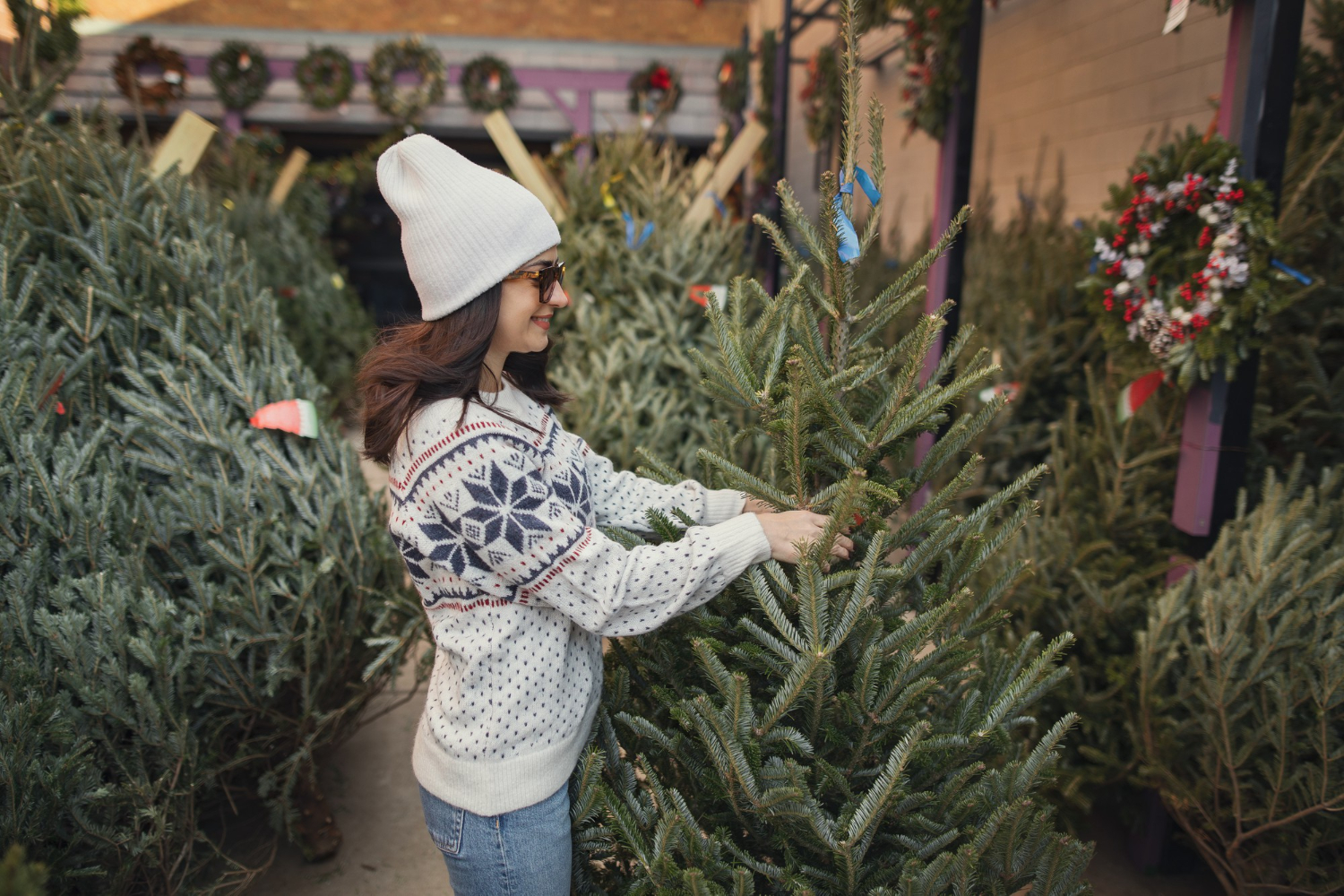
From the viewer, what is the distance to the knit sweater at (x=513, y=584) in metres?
1.40

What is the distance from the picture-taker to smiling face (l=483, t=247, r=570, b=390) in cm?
155

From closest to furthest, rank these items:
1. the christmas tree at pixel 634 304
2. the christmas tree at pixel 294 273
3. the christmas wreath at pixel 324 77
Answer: the christmas tree at pixel 634 304
the christmas tree at pixel 294 273
the christmas wreath at pixel 324 77

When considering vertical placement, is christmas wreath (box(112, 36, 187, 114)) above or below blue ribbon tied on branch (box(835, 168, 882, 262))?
above

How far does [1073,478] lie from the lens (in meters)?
3.38

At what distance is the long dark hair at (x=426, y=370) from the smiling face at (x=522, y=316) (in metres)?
0.03

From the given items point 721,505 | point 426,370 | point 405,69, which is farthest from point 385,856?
point 405,69

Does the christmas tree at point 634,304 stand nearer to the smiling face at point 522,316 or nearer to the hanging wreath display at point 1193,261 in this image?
the hanging wreath display at point 1193,261

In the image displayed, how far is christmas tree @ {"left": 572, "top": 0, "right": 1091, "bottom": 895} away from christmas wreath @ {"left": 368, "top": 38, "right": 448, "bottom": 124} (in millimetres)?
11642

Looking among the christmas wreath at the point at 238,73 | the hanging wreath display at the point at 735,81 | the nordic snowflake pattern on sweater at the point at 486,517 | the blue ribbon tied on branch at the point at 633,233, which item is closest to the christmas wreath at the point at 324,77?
the christmas wreath at the point at 238,73

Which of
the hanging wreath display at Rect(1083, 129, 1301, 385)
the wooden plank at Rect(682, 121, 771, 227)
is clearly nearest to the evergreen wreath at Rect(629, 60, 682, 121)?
the wooden plank at Rect(682, 121, 771, 227)

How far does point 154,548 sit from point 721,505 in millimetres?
1642

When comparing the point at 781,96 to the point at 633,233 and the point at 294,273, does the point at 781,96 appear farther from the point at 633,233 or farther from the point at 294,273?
the point at 294,273

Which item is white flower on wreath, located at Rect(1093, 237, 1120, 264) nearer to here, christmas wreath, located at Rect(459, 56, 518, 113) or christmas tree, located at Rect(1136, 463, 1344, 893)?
christmas tree, located at Rect(1136, 463, 1344, 893)

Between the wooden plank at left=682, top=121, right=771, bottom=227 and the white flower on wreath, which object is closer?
the white flower on wreath
